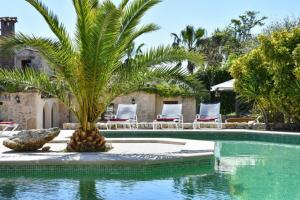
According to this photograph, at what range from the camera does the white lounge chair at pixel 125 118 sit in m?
20.0

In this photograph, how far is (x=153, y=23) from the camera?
1189 cm

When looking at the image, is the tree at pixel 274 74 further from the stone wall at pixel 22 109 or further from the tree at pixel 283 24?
the tree at pixel 283 24

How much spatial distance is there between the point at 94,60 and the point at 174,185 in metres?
3.50

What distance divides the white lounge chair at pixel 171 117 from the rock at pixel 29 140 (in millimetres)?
8631

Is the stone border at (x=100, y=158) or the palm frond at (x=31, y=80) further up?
the palm frond at (x=31, y=80)

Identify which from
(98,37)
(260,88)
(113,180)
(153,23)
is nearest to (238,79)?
(260,88)

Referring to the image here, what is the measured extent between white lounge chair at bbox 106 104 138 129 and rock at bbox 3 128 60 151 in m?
8.36

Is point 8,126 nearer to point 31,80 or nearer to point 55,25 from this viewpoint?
point 31,80

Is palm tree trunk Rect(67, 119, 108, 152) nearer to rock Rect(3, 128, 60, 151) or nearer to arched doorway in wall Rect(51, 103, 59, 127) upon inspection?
rock Rect(3, 128, 60, 151)

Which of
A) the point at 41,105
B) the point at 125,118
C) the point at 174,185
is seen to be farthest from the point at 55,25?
the point at 41,105

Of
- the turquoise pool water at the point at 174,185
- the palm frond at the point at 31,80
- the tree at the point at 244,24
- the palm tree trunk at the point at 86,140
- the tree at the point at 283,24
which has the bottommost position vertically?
the turquoise pool water at the point at 174,185

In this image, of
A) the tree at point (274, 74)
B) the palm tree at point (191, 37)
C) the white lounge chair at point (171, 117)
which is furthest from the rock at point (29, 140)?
the palm tree at point (191, 37)

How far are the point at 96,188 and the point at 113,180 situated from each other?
2.42 feet

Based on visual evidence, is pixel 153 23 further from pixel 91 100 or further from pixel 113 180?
pixel 113 180
